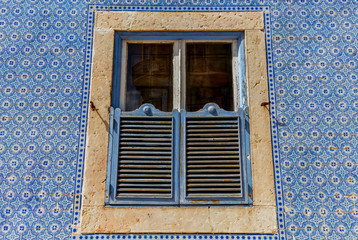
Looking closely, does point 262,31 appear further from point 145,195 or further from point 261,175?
point 145,195

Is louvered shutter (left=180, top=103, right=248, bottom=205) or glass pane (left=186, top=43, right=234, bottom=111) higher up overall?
glass pane (left=186, top=43, right=234, bottom=111)

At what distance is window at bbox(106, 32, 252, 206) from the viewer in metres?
3.18

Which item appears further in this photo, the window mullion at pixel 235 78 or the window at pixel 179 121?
the window mullion at pixel 235 78

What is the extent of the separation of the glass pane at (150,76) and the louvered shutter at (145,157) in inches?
7.8

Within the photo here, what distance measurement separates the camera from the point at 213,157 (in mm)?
3240

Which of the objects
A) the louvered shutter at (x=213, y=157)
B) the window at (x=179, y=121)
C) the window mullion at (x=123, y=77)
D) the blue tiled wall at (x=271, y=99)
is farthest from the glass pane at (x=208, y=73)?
the window mullion at (x=123, y=77)

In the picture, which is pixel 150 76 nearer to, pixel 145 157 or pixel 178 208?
pixel 145 157

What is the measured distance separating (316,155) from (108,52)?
1969mm

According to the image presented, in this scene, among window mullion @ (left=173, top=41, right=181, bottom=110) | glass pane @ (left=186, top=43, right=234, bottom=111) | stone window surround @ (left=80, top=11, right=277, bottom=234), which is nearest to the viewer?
stone window surround @ (left=80, top=11, right=277, bottom=234)

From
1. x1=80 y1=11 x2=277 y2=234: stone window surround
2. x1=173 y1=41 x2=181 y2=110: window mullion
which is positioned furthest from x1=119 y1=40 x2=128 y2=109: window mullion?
x1=173 y1=41 x2=181 y2=110: window mullion

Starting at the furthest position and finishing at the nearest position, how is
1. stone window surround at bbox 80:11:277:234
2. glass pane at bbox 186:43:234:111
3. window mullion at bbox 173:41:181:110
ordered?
glass pane at bbox 186:43:234:111 < window mullion at bbox 173:41:181:110 < stone window surround at bbox 80:11:277:234

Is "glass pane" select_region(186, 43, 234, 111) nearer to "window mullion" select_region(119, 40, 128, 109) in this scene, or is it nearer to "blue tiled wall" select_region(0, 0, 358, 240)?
"blue tiled wall" select_region(0, 0, 358, 240)

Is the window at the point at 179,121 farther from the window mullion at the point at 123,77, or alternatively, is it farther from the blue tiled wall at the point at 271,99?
the blue tiled wall at the point at 271,99

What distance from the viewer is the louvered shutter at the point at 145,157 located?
3.16m
